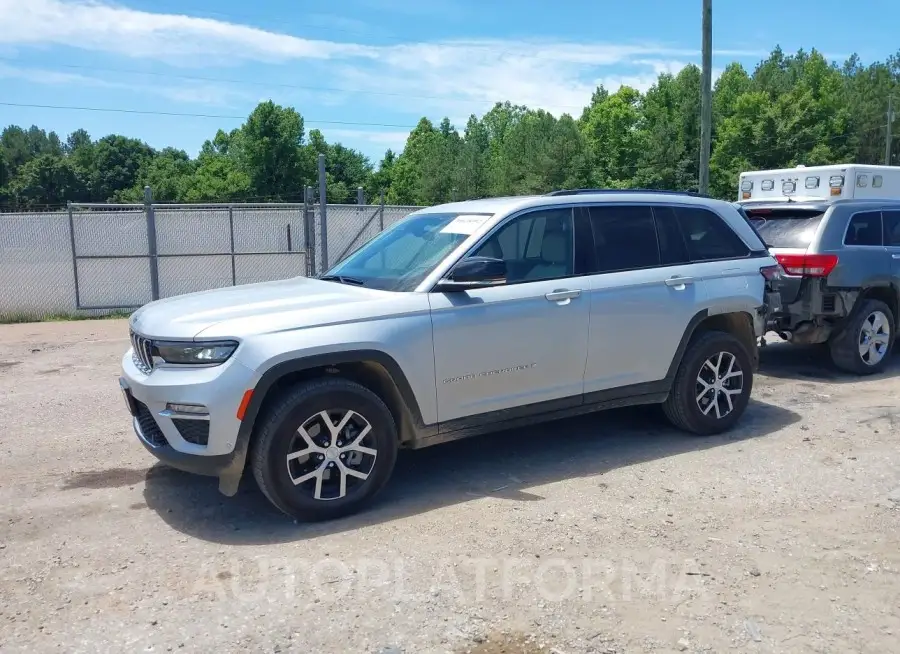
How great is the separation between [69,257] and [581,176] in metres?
40.6

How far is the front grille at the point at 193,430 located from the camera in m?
4.38

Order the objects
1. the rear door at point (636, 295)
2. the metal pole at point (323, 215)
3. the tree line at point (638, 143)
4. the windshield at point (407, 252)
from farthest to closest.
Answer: the tree line at point (638, 143) → the metal pole at point (323, 215) → the rear door at point (636, 295) → the windshield at point (407, 252)

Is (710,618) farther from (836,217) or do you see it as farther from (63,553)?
(836,217)

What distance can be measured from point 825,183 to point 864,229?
244 centimetres

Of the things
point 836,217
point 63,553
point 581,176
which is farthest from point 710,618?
point 581,176

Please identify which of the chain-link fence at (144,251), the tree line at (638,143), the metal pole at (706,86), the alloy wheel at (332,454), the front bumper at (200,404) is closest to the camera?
the front bumper at (200,404)

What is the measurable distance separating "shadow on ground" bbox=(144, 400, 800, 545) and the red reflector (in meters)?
0.72

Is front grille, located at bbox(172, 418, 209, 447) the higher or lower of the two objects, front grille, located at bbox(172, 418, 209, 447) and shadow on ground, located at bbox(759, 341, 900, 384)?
the higher

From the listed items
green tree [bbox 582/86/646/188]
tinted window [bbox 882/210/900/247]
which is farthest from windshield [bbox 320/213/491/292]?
green tree [bbox 582/86/646/188]

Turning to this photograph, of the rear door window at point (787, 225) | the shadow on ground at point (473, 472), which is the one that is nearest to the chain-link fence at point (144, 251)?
the rear door window at point (787, 225)

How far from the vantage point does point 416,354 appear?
484cm

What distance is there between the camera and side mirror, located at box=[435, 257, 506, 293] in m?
4.94

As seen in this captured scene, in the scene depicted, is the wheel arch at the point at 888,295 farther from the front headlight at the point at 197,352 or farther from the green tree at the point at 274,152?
the green tree at the point at 274,152

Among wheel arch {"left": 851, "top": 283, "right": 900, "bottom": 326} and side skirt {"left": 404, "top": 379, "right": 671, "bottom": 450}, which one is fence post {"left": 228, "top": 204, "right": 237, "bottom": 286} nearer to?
side skirt {"left": 404, "top": 379, "right": 671, "bottom": 450}
